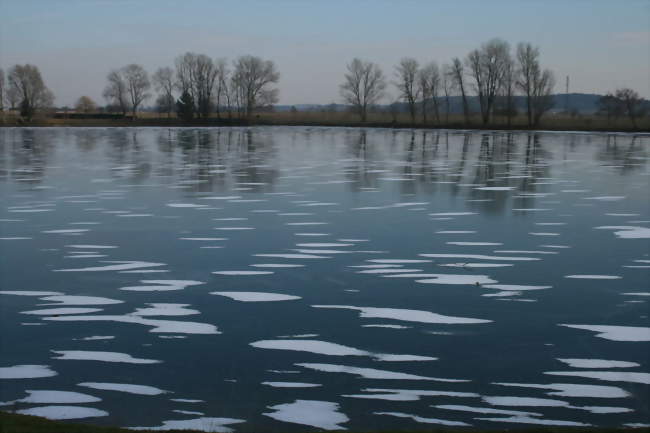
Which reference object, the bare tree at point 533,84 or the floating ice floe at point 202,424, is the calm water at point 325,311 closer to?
the floating ice floe at point 202,424

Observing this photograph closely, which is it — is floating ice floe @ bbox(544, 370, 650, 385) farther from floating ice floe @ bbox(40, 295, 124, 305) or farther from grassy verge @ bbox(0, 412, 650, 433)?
floating ice floe @ bbox(40, 295, 124, 305)

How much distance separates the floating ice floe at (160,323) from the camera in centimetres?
721

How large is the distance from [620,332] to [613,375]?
1249mm

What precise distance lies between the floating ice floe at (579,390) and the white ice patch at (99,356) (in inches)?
121

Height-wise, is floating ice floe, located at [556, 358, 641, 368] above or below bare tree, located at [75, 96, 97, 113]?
below

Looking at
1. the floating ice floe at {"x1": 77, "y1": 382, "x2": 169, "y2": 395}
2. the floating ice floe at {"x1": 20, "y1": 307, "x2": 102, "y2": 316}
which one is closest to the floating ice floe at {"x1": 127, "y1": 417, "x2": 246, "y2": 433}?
the floating ice floe at {"x1": 77, "y1": 382, "x2": 169, "y2": 395}

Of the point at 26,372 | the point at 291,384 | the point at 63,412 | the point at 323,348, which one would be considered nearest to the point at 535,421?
the point at 291,384

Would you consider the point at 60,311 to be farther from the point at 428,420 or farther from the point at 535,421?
the point at 535,421

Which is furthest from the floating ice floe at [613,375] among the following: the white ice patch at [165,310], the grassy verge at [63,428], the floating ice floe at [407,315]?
the white ice patch at [165,310]

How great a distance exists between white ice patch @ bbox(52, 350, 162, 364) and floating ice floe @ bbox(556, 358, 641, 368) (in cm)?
363

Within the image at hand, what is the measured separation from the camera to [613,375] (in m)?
6.04

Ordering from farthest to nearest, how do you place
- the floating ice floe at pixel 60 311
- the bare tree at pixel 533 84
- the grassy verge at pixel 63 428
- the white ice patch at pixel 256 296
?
the bare tree at pixel 533 84 < the white ice patch at pixel 256 296 < the floating ice floe at pixel 60 311 < the grassy verge at pixel 63 428

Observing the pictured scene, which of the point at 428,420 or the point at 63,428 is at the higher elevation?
the point at 63,428

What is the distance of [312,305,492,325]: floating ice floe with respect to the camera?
7.57m
